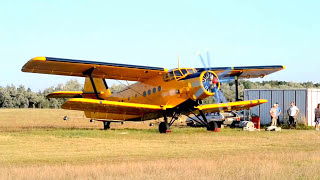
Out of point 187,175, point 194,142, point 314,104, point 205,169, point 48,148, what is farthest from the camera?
point 314,104

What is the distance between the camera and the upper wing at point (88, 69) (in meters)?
25.0

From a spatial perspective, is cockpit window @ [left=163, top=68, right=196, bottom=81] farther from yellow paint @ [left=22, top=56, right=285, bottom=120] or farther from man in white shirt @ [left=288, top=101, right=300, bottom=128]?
man in white shirt @ [left=288, top=101, right=300, bottom=128]

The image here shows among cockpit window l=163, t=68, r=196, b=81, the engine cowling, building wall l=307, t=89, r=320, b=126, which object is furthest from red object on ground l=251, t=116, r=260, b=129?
the engine cowling

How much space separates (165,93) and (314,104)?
1288cm

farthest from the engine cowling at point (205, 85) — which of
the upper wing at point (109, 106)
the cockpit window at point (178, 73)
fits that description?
the upper wing at point (109, 106)

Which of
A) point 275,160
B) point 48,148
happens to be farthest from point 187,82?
point 275,160

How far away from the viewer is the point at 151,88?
28172mm

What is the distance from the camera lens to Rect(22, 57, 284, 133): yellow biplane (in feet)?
82.8

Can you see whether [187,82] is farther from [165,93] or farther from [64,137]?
[64,137]

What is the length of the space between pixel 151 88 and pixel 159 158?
12.7 metres

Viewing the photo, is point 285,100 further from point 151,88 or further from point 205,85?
point 205,85

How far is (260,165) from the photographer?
43.4 feet

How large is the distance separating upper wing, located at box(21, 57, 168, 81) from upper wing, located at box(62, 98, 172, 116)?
1956 mm

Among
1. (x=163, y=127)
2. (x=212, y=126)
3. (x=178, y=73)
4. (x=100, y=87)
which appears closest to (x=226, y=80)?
(x=212, y=126)
